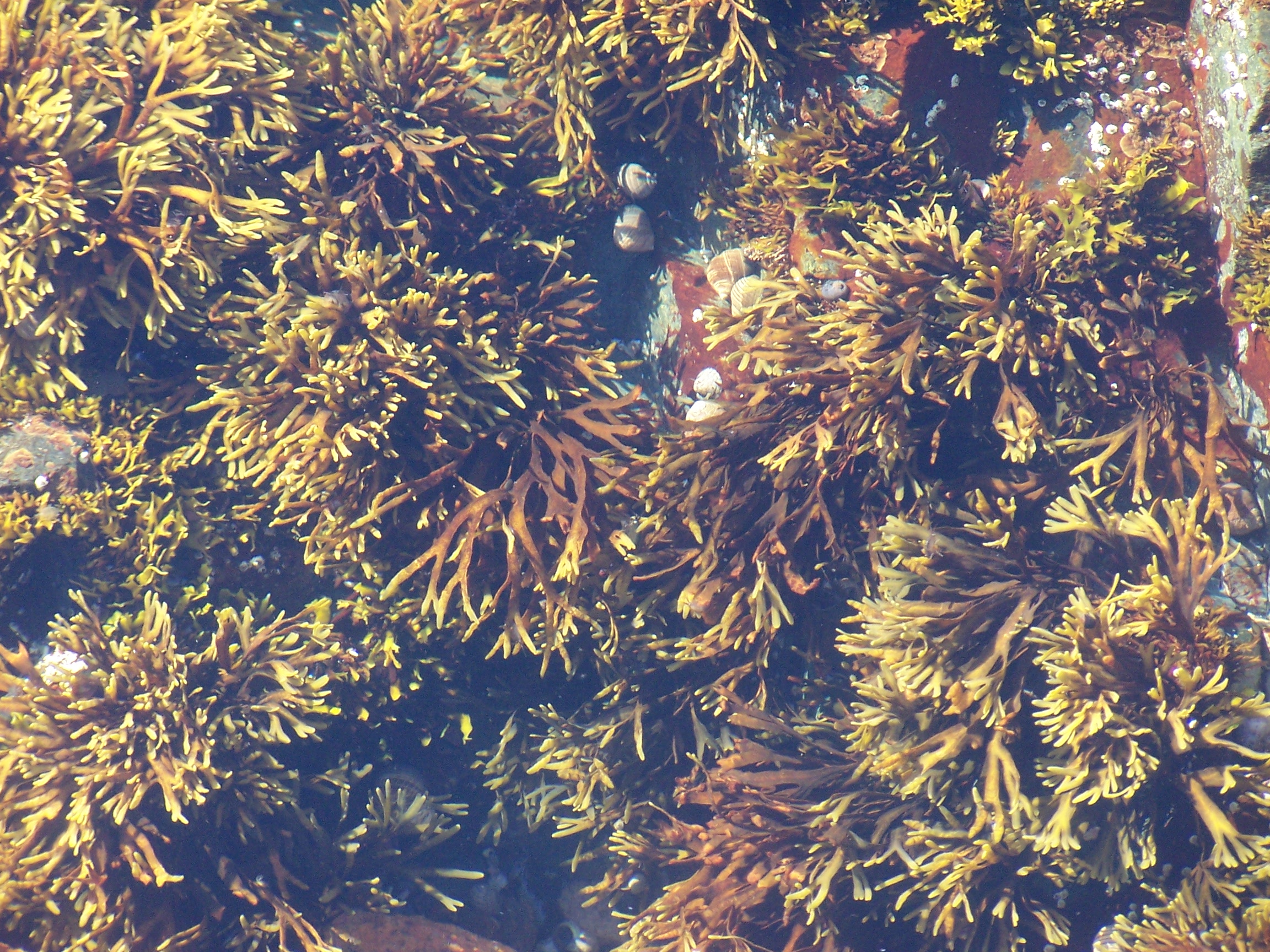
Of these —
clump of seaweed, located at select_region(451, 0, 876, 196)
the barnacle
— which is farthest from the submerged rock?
clump of seaweed, located at select_region(451, 0, 876, 196)

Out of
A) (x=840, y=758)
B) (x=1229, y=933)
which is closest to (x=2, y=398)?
(x=840, y=758)

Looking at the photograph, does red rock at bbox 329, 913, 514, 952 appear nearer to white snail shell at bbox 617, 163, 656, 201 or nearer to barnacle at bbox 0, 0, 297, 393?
barnacle at bbox 0, 0, 297, 393

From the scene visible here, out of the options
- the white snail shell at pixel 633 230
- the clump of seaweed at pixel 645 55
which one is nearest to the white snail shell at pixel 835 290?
the clump of seaweed at pixel 645 55

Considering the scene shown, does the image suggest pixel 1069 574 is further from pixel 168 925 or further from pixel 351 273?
pixel 168 925

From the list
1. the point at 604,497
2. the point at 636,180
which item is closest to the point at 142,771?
the point at 604,497

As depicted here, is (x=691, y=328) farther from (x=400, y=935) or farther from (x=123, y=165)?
(x=400, y=935)

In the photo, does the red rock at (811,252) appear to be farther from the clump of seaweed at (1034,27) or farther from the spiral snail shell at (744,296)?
the clump of seaweed at (1034,27)
